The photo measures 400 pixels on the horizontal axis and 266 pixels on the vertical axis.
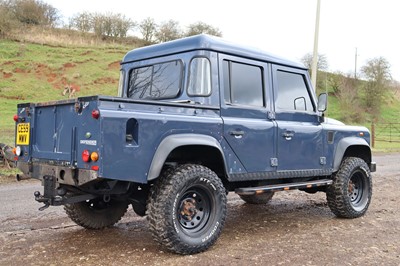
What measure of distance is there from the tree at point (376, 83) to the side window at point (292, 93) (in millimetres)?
47435

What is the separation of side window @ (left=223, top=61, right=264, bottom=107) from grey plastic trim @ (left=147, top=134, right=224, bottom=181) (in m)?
0.80

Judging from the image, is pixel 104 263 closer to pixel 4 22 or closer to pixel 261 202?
pixel 261 202

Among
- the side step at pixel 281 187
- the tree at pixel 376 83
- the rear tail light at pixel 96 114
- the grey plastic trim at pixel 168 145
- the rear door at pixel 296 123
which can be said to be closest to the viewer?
the rear tail light at pixel 96 114

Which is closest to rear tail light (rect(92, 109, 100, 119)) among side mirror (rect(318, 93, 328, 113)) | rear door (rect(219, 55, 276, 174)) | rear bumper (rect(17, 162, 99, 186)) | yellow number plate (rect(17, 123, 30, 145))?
rear bumper (rect(17, 162, 99, 186))

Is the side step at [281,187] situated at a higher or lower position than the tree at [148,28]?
lower

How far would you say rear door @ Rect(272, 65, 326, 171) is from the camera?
5793mm

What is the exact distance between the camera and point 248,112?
17.8 ft

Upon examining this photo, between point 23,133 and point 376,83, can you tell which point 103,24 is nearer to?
point 376,83

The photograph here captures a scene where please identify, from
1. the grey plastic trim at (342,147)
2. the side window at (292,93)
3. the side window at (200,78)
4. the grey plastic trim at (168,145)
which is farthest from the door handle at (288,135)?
the grey plastic trim at (168,145)

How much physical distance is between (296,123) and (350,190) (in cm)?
166

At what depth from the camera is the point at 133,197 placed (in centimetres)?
503

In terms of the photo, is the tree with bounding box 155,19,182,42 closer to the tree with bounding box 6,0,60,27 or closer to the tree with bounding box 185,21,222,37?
the tree with bounding box 185,21,222,37

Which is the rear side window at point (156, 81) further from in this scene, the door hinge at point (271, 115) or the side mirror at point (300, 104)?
the side mirror at point (300, 104)

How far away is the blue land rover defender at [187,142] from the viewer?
4238 millimetres
